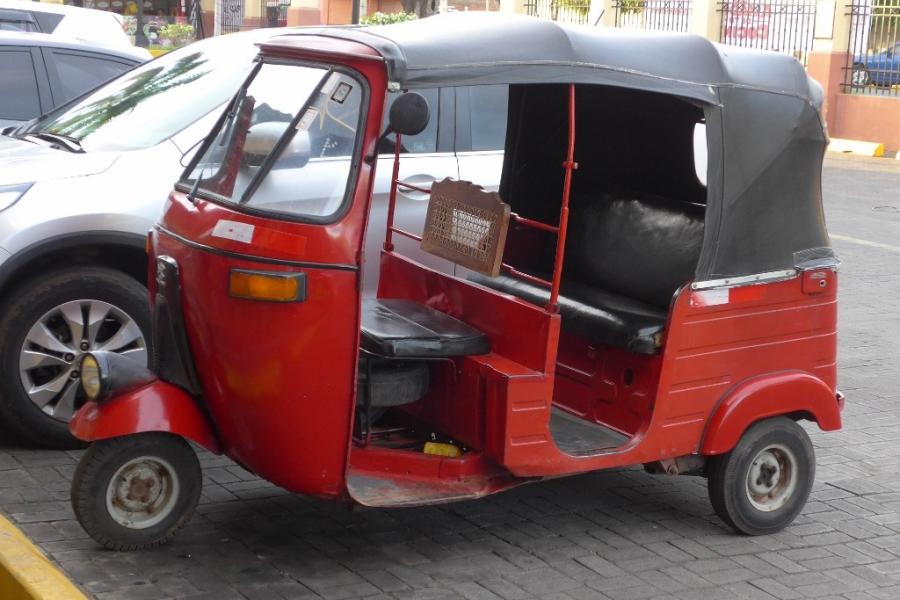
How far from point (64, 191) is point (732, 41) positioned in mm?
22990

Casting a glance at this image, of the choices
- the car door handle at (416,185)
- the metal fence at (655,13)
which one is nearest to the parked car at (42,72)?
the car door handle at (416,185)

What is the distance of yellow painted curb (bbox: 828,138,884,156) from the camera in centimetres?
2242

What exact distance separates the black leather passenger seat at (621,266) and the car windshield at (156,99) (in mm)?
1725

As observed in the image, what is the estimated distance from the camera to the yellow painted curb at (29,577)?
12.7 feet

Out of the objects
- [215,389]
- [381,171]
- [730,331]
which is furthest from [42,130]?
[730,331]

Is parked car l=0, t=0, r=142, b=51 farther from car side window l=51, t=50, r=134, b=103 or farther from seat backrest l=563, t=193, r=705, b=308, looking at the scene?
seat backrest l=563, t=193, r=705, b=308

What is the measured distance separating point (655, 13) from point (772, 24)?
162 inches

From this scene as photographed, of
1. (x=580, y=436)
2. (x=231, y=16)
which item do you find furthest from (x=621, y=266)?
(x=231, y=16)

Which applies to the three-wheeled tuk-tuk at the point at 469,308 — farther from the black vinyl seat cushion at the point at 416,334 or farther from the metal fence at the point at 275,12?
the metal fence at the point at 275,12

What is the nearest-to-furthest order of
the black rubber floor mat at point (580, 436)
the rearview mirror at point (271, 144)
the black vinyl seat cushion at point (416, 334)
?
the rearview mirror at point (271, 144), the black vinyl seat cushion at point (416, 334), the black rubber floor mat at point (580, 436)

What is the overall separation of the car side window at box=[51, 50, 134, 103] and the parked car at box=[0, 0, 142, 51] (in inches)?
66.5

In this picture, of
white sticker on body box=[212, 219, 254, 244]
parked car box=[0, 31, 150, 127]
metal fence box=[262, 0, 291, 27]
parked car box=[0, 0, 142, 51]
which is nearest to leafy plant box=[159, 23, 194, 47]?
metal fence box=[262, 0, 291, 27]

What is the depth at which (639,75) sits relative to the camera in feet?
15.3

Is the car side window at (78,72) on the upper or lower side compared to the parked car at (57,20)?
lower
